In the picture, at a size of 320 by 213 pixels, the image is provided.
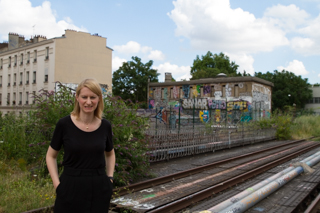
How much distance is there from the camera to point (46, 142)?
791cm

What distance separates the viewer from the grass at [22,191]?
18.7ft

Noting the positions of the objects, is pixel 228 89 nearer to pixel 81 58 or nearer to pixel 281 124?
pixel 281 124

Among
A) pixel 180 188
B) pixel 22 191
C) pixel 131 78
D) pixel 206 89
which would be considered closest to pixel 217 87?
pixel 206 89

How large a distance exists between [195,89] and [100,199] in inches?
1564

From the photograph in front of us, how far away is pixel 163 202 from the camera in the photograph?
6688mm

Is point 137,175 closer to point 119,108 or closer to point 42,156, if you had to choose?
point 119,108

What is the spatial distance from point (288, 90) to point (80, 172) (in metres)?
71.3

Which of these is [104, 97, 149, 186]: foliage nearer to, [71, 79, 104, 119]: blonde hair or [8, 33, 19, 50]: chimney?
[71, 79, 104, 119]: blonde hair

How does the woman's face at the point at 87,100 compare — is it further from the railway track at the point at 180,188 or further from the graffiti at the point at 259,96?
the graffiti at the point at 259,96

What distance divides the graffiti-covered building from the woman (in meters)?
32.5

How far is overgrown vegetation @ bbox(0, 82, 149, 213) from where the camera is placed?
7.55m

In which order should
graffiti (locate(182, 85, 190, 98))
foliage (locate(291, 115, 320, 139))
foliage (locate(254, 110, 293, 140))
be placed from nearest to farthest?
foliage (locate(254, 110, 293, 140)) → foliage (locate(291, 115, 320, 139)) → graffiti (locate(182, 85, 190, 98))

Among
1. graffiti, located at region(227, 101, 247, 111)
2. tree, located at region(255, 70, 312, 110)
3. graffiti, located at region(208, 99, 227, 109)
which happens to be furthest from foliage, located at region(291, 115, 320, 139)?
tree, located at region(255, 70, 312, 110)

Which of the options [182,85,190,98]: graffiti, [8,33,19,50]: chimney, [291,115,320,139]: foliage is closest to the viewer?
[291,115,320,139]: foliage
